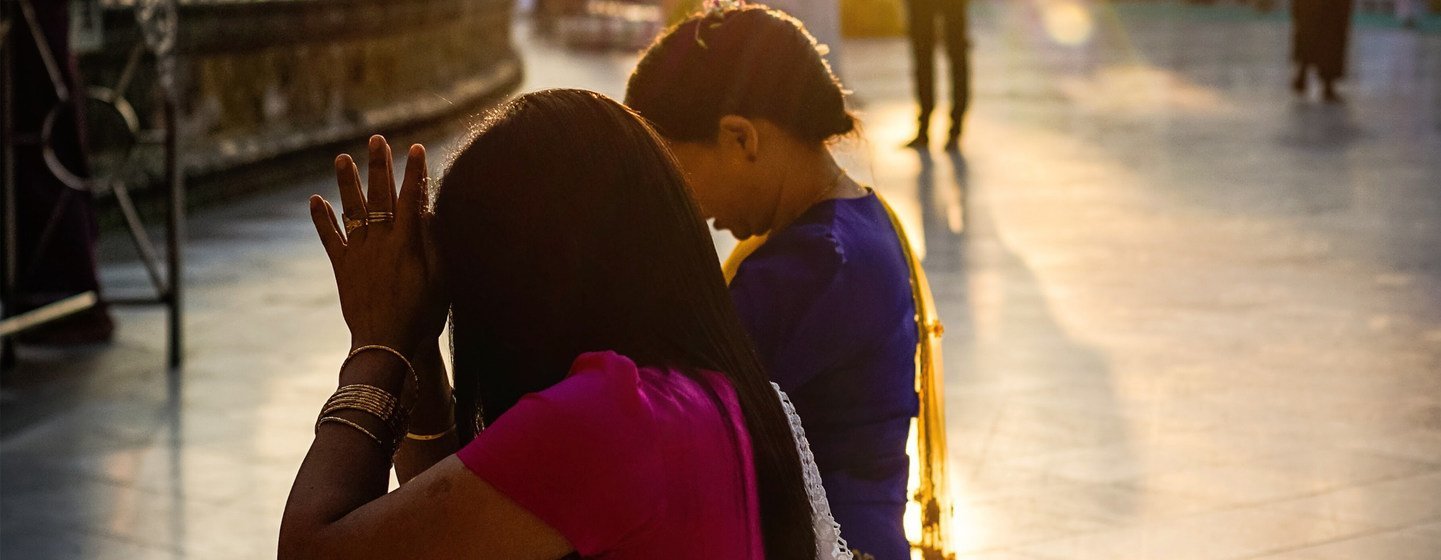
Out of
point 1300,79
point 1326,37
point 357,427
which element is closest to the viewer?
point 357,427

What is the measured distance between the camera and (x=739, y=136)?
8.44ft

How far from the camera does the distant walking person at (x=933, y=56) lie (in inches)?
467

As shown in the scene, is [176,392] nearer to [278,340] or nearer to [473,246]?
[278,340]

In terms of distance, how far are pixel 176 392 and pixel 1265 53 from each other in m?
17.2

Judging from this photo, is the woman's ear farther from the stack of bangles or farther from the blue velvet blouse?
the stack of bangles

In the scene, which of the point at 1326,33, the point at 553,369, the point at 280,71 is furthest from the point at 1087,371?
the point at 1326,33

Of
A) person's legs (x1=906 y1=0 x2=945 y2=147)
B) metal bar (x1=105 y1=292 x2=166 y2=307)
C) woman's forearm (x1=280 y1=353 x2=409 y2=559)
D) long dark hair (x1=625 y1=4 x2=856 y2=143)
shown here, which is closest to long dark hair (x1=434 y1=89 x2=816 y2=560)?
woman's forearm (x1=280 y1=353 x2=409 y2=559)

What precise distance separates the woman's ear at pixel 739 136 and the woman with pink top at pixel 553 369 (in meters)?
0.79

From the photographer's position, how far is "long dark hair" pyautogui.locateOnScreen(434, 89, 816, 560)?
173 cm

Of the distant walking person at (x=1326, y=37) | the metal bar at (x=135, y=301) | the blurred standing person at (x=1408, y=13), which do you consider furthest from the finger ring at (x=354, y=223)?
the blurred standing person at (x=1408, y=13)

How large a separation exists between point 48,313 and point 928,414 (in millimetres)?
4026

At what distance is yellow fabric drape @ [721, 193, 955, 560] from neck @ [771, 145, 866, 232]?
0.05m

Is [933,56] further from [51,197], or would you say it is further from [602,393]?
[602,393]

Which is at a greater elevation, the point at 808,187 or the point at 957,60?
the point at 808,187
